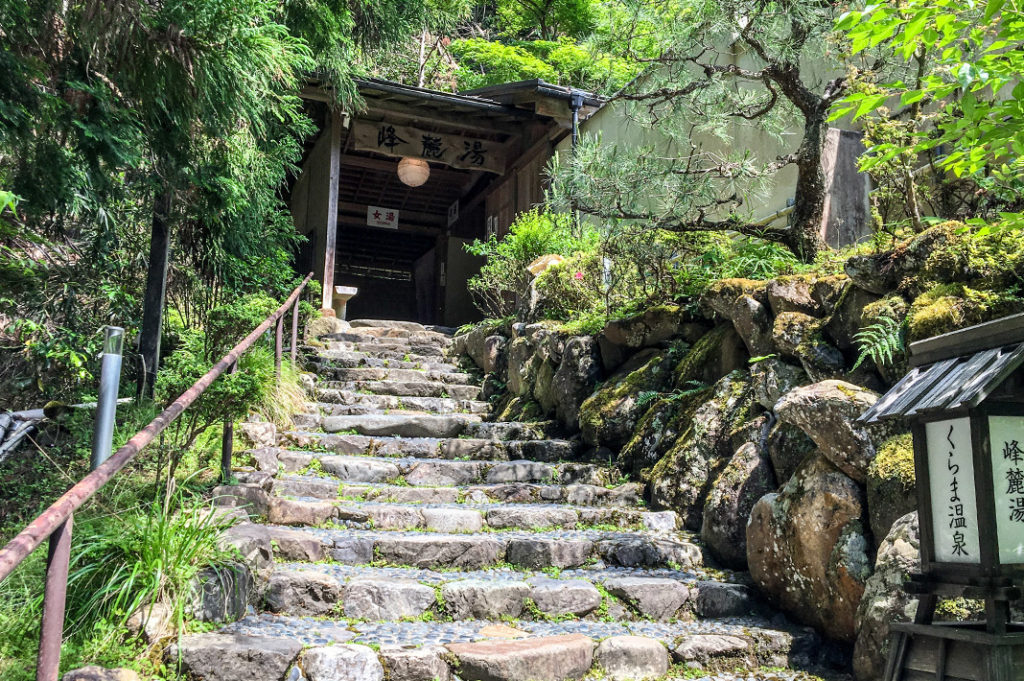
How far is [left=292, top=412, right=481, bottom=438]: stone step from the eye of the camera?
6.41 metres

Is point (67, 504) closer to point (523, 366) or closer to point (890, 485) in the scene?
point (890, 485)

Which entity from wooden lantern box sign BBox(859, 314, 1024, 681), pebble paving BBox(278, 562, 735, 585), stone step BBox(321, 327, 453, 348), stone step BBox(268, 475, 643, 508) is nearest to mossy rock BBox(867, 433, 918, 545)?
wooden lantern box sign BBox(859, 314, 1024, 681)

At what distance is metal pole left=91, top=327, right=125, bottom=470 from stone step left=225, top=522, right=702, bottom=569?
3.95ft

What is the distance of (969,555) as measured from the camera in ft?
8.50

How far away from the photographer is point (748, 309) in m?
4.98

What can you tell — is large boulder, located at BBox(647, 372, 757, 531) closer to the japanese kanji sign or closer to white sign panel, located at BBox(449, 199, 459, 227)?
the japanese kanji sign

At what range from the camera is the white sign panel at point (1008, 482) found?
2.53 m

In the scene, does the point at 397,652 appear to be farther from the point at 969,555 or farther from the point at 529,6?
the point at 529,6

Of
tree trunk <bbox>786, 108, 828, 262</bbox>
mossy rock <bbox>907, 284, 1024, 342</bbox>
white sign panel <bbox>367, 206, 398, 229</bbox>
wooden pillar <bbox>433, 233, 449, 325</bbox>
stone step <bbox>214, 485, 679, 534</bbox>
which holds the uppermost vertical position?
white sign panel <bbox>367, 206, 398, 229</bbox>

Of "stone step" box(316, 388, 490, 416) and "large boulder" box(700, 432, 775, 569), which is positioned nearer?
"large boulder" box(700, 432, 775, 569)

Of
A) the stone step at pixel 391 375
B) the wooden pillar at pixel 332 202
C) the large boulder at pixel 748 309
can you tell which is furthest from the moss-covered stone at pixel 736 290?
the wooden pillar at pixel 332 202

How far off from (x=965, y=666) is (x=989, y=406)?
893 millimetres

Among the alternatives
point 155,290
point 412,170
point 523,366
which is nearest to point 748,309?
point 523,366

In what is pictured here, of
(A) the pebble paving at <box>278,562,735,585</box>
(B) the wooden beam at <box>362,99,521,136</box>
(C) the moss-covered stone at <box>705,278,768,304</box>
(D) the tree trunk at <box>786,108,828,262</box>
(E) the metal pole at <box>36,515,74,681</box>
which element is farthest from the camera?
(B) the wooden beam at <box>362,99,521,136</box>
